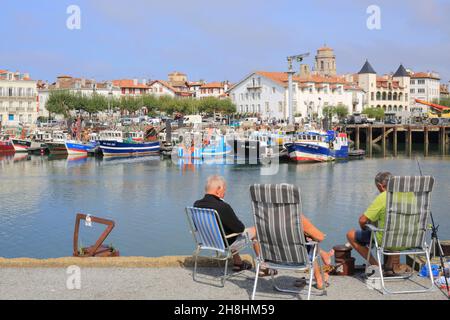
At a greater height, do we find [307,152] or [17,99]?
[17,99]

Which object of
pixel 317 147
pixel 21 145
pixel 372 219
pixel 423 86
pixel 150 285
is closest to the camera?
pixel 150 285

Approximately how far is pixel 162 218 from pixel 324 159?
109 feet

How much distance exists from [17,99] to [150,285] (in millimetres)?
91683

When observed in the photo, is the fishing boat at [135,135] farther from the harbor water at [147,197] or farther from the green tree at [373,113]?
the green tree at [373,113]

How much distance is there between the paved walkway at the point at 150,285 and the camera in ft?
23.6

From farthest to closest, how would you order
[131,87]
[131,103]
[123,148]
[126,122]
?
[131,87] → [131,103] → [126,122] → [123,148]

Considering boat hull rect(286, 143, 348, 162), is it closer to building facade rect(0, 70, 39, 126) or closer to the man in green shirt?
the man in green shirt

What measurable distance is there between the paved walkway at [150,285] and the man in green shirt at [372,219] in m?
0.45

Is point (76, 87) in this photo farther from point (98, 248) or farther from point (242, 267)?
point (242, 267)

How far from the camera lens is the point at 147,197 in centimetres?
3189

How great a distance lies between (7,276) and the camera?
8047 mm

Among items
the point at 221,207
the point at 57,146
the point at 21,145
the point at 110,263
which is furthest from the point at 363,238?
the point at 21,145

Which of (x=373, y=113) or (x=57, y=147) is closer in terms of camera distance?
(x=57, y=147)
